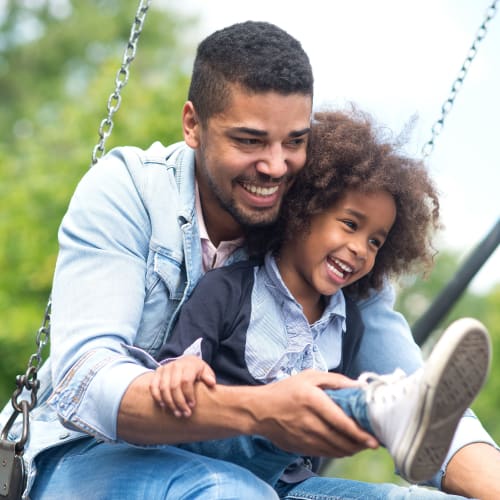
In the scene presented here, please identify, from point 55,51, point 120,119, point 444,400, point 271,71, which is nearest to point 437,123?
point 271,71

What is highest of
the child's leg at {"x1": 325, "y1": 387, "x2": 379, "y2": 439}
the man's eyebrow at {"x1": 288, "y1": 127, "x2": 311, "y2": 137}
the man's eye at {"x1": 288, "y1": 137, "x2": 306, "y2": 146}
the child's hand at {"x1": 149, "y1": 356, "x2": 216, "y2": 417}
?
the man's eyebrow at {"x1": 288, "y1": 127, "x2": 311, "y2": 137}

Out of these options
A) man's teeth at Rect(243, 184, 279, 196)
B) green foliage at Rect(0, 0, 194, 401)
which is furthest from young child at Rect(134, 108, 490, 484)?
green foliage at Rect(0, 0, 194, 401)

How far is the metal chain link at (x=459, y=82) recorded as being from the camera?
3295 millimetres

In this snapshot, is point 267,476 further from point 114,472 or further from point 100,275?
point 100,275

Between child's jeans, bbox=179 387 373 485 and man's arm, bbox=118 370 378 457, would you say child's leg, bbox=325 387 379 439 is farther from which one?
child's jeans, bbox=179 387 373 485

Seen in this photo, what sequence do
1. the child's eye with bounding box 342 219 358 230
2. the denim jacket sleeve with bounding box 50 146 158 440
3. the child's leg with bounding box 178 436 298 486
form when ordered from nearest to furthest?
the denim jacket sleeve with bounding box 50 146 158 440
the child's leg with bounding box 178 436 298 486
the child's eye with bounding box 342 219 358 230

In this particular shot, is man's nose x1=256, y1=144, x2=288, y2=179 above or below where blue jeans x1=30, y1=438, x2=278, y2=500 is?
above

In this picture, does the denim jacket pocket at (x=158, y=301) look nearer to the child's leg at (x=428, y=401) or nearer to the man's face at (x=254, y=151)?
the man's face at (x=254, y=151)

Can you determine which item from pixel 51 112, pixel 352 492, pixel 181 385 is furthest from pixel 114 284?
pixel 51 112

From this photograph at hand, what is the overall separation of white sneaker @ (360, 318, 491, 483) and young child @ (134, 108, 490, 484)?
Answer: 44 cm

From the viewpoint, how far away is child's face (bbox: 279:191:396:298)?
277cm

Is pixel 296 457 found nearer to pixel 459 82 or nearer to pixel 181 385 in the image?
pixel 181 385

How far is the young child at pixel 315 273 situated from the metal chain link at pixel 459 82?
0.31m

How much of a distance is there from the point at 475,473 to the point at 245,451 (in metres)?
0.63
